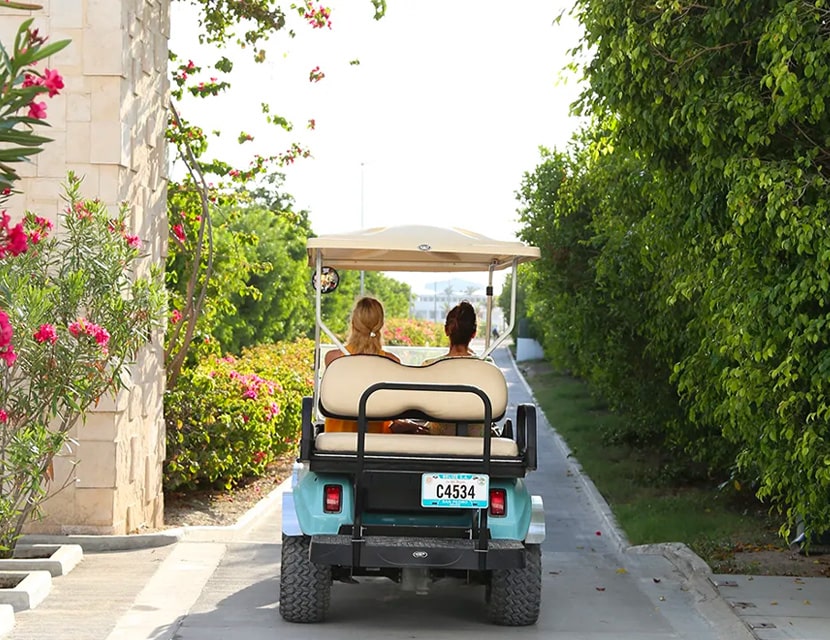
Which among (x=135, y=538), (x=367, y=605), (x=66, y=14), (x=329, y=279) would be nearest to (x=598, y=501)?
(x=135, y=538)

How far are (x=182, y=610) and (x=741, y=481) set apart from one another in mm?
7319

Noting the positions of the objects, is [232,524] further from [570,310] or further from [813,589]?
[570,310]

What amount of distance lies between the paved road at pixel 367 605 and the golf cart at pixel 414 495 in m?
0.28

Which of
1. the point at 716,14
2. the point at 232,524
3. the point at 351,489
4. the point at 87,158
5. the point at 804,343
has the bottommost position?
the point at 232,524

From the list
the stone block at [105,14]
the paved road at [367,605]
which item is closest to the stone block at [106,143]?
the stone block at [105,14]

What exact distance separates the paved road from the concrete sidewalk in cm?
1

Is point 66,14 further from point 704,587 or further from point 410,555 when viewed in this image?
point 704,587

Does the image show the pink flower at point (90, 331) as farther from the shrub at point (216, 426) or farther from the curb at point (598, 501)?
Answer: the curb at point (598, 501)

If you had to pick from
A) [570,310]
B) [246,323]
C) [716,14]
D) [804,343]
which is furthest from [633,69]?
[246,323]

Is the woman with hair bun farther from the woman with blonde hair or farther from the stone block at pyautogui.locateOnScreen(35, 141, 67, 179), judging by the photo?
the stone block at pyautogui.locateOnScreen(35, 141, 67, 179)

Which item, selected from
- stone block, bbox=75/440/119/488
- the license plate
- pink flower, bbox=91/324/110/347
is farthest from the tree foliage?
stone block, bbox=75/440/119/488

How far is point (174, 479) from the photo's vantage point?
40.8ft

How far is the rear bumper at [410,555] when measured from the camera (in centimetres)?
705

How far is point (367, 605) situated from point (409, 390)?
1.73 m
